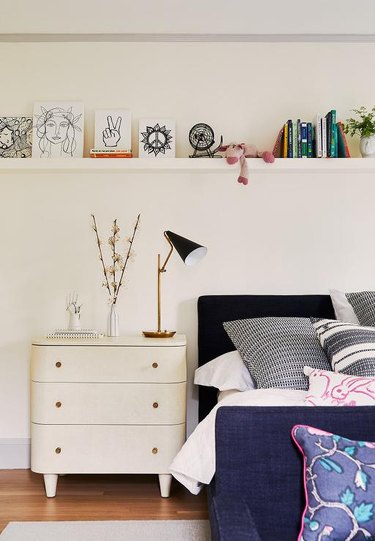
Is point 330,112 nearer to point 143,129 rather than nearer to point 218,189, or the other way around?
point 218,189

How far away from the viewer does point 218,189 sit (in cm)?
362

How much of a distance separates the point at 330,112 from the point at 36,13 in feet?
5.27

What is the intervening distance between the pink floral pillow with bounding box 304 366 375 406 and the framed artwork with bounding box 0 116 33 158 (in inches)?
83.7

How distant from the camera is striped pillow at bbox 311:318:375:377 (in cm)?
240

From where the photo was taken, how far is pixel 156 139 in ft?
11.7

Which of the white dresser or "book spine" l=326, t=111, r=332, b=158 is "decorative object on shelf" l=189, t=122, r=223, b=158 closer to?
"book spine" l=326, t=111, r=332, b=158

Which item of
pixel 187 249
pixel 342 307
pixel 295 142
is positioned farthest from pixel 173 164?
pixel 342 307

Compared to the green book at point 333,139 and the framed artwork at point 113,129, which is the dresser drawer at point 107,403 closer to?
the framed artwork at point 113,129

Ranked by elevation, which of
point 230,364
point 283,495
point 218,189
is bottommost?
point 283,495

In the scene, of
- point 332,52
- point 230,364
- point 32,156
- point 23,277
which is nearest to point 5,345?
point 23,277

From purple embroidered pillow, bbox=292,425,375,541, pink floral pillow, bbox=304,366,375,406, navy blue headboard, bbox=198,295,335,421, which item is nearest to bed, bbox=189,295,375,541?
purple embroidered pillow, bbox=292,425,375,541

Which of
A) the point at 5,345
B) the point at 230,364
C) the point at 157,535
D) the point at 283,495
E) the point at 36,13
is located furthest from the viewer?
the point at 5,345

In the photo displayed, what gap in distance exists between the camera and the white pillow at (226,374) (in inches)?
115

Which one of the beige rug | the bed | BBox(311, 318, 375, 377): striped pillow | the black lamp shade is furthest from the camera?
the black lamp shade
